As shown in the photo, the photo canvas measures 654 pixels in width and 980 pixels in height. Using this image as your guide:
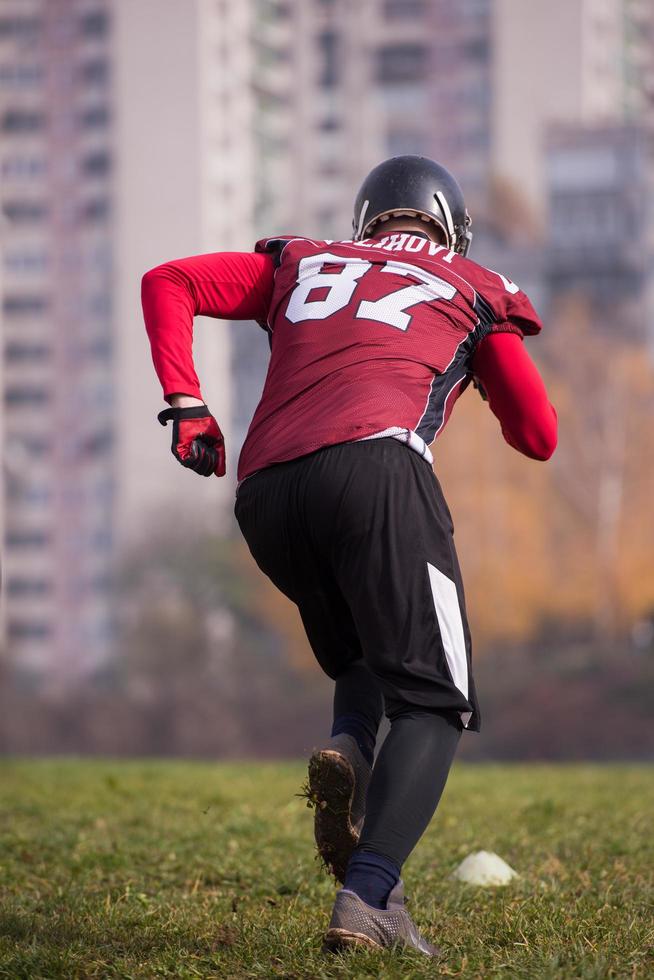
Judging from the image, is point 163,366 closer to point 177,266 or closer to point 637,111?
point 177,266

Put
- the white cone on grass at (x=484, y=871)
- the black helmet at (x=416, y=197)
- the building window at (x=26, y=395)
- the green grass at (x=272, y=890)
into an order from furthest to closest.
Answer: the building window at (x=26, y=395) → the white cone on grass at (x=484, y=871) → the black helmet at (x=416, y=197) → the green grass at (x=272, y=890)

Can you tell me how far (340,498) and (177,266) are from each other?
30.9 inches

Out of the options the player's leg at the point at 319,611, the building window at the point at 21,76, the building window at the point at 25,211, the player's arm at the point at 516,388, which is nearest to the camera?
the player's leg at the point at 319,611

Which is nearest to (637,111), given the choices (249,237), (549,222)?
(249,237)

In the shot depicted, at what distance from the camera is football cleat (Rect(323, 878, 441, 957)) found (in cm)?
318

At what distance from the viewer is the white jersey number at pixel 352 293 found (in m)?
3.56

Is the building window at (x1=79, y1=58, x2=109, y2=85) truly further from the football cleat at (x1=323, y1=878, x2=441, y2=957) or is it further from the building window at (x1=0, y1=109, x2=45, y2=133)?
the football cleat at (x1=323, y1=878, x2=441, y2=957)

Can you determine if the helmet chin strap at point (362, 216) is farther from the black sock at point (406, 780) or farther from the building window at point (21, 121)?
the building window at point (21, 121)

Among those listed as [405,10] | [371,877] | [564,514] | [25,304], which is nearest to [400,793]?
[371,877]

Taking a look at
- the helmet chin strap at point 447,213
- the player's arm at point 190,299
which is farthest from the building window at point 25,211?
the player's arm at point 190,299

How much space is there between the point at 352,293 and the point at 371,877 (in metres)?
1.36

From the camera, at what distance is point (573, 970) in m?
3.03

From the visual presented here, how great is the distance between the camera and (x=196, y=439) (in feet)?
11.5

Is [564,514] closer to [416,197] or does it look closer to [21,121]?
[416,197]
